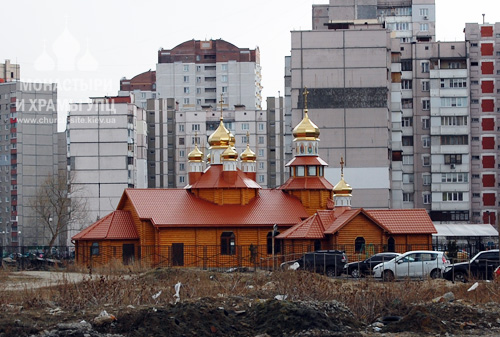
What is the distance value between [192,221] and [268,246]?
15.2 feet

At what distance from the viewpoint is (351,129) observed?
86.3 meters

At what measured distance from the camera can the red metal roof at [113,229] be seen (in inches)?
2490

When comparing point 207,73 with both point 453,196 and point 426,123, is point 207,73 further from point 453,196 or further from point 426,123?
point 453,196

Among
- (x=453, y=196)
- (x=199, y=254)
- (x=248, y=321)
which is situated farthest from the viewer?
(x=453, y=196)

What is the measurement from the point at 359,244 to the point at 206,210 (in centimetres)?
A: 995

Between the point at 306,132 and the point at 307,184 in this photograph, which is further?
the point at 306,132

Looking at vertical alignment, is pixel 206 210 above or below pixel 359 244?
above

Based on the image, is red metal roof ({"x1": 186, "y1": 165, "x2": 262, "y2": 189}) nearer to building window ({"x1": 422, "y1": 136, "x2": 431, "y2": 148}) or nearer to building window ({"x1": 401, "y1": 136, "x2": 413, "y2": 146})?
building window ({"x1": 401, "y1": 136, "x2": 413, "y2": 146})

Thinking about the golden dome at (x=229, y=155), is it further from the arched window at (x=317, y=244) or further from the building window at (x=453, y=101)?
A: the building window at (x=453, y=101)

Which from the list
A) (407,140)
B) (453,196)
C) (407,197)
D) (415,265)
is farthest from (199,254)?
(407,140)

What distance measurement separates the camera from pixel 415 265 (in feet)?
150


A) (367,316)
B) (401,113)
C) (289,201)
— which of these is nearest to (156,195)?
(289,201)

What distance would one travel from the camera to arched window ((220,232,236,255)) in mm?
63375

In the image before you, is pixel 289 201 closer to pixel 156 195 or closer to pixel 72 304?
pixel 156 195
